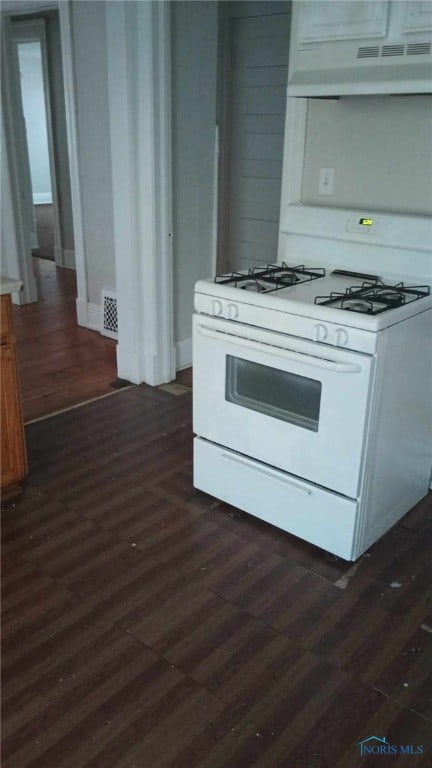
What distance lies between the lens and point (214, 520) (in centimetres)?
247

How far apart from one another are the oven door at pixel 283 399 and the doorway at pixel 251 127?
2313mm

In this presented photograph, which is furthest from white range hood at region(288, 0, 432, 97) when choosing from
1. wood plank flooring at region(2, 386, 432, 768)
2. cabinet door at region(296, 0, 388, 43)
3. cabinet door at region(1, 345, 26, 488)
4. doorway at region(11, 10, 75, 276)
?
doorway at region(11, 10, 75, 276)

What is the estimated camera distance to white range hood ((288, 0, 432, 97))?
7.00 feet

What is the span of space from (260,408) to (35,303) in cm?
344

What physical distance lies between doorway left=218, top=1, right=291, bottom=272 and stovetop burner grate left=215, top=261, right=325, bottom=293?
187cm

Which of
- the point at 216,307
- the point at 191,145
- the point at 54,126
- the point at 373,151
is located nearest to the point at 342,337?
the point at 216,307

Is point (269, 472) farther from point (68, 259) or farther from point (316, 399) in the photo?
point (68, 259)

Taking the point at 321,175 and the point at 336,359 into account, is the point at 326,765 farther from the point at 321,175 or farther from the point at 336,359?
the point at 321,175

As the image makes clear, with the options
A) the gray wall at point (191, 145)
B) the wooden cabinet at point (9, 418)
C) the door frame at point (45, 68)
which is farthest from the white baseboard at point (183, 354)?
the door frame at point (45, 68)

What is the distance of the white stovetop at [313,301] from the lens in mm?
1931

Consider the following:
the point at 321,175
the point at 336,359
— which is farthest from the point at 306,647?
the point at 321,175

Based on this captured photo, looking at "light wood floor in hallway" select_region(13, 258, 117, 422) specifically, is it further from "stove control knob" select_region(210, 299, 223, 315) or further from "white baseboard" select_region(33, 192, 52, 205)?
"white baseboard" select_region(33, 192, 52, 205)

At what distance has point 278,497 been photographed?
2.32 meters

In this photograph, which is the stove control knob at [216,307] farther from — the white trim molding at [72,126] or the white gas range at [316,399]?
the white trim molding at [72,126]
